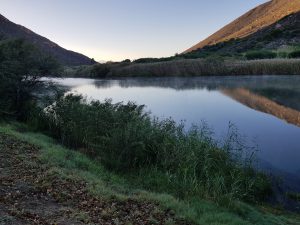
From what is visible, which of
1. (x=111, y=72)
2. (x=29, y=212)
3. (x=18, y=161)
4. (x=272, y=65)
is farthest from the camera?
(x=111, y=72)

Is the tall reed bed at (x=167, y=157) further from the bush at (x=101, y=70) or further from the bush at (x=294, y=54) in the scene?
the bush at (x=101, y=70)

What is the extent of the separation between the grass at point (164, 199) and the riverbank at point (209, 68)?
3519 centimetres

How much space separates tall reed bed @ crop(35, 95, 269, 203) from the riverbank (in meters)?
31.0

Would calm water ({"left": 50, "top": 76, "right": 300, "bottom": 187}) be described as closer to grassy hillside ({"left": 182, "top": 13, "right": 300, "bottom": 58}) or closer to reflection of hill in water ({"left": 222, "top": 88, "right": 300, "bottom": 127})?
reflection of hill in water ({"left": 222, "top": 88, "right": 300, "bottom": 127})

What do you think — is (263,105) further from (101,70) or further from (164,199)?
(101,70)

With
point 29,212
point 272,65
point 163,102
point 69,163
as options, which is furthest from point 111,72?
point 29,212

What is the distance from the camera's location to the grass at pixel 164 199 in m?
7.68

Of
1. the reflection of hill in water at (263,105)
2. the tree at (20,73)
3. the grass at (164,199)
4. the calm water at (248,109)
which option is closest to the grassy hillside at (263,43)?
the calm water at (248,109)

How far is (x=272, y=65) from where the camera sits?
43.2m

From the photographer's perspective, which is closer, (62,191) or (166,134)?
(62,191)

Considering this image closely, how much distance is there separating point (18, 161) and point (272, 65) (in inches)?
1442

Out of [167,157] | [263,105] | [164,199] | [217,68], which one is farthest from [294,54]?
[164,199]

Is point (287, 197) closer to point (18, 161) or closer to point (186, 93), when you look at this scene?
point (18, 161)

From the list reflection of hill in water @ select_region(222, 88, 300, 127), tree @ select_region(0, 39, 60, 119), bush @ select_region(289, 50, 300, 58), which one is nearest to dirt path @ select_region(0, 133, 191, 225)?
tree @ select_region(0, 39, 60, 119)
